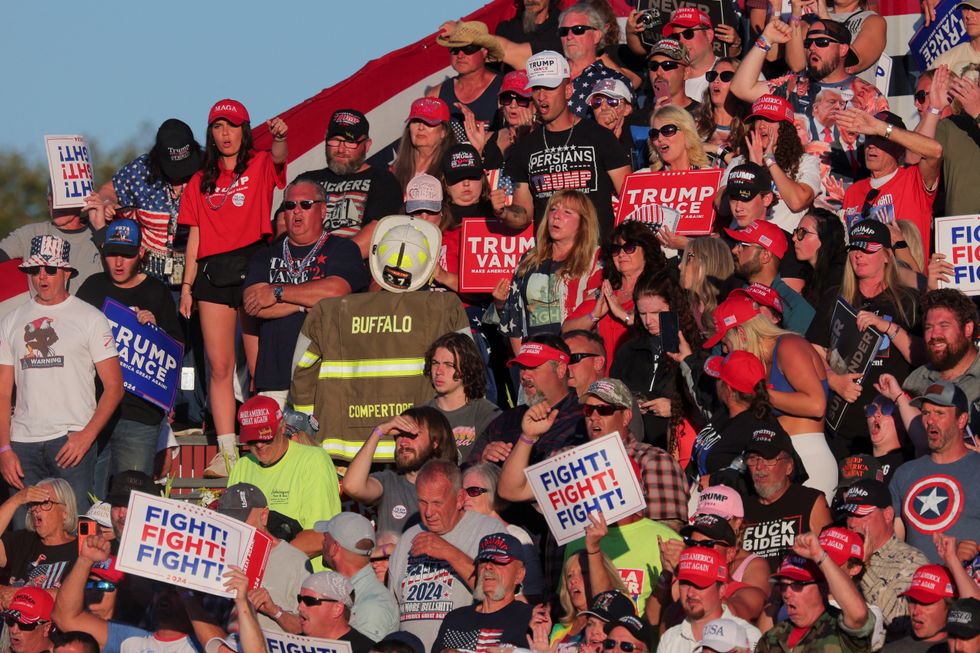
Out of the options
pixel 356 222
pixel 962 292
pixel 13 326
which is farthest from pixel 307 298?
pixel 962 292

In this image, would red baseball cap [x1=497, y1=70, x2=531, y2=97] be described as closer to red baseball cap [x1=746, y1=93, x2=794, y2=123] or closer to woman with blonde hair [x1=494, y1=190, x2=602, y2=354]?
woman with blonde hair [x1=494, y1=190, x2=602, y2=354]

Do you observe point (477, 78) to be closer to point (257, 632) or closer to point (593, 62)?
point (593, 62)

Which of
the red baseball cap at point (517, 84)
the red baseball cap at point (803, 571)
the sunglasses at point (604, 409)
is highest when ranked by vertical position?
the red baseball cap at point (517, 84)

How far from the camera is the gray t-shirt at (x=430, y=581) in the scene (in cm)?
1234

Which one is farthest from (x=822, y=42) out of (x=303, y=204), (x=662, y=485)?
(x=662, y=485)

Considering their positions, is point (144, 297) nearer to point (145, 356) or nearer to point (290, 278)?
point (145, 356)

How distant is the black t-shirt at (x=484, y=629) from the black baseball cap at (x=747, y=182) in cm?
397

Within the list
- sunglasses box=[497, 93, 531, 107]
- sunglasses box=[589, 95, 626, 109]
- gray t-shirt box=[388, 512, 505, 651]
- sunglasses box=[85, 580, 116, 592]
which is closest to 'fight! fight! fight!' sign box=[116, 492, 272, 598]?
gray t-shirt box=[388, 512, 505, 651]

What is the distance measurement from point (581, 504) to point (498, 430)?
66.6 inches

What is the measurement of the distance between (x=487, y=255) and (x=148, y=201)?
2.80m

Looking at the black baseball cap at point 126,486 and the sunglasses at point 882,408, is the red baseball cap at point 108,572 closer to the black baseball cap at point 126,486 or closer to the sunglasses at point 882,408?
the black baseball cap at point 126,486

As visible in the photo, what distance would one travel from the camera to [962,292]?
1352 centimetres

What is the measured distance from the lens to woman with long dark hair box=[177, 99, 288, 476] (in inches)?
628

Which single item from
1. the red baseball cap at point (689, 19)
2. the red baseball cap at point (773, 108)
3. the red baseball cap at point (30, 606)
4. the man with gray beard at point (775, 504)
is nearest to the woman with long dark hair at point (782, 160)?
the red baseball cap at point (773, 108)
